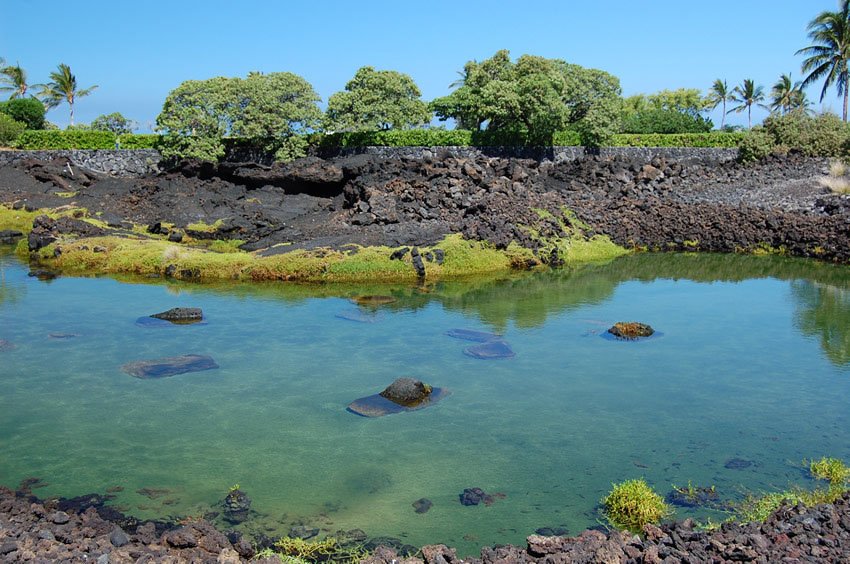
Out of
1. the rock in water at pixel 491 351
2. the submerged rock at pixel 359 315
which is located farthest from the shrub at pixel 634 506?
the submerged rock at pixel 359 315

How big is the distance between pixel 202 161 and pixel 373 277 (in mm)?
21623

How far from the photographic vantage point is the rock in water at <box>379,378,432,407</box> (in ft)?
56.9

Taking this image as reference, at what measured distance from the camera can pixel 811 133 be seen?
53.5 metres

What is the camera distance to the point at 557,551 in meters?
10.2

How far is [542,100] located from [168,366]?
1417 inches

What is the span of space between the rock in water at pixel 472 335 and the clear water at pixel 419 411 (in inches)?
19.5

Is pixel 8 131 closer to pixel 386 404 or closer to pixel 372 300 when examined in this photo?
pixel 372 300

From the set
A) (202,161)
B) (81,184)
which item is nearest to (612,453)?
(202,161)

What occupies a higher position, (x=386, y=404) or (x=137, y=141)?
(x=137, y=141)

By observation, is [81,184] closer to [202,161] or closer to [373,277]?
[202,161]

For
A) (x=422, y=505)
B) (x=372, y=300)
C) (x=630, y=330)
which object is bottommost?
(x=422, y=505)

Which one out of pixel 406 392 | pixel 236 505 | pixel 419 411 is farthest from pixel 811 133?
pixel 236 505

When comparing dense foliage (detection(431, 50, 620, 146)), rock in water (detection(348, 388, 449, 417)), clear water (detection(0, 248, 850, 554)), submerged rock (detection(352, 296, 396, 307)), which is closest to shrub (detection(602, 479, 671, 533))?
clear water (detection(0, 248, 850, 554))

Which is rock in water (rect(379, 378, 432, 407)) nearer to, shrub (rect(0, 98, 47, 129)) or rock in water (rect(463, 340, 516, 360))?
rock in water (rect(463, 340, 516, 360))
